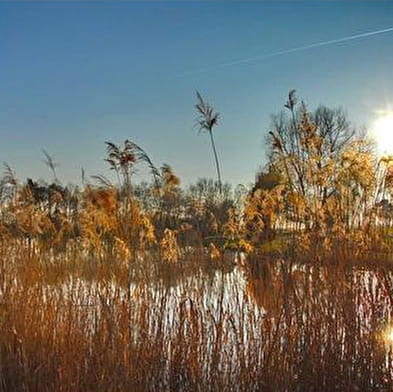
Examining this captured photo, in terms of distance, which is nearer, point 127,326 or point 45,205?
point 127,326

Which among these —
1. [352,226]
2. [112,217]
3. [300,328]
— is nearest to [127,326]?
[112,217]

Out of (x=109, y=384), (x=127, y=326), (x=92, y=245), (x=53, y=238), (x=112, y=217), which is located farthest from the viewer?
(x=53, y=238)

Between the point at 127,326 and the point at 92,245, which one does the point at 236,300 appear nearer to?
the point at 127,326

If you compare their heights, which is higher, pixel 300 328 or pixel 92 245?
pixel 92 245

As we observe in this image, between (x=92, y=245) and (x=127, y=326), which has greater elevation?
(x=92, y=245)

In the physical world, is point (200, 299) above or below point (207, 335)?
above

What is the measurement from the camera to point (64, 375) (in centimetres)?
342

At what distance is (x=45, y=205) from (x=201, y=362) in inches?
96.0

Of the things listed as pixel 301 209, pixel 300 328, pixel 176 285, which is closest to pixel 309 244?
pixel 301 209

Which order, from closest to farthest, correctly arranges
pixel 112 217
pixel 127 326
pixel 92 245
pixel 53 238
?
pixel 127 326, pixel 112 217, pixel 92 245, pixel 53 238

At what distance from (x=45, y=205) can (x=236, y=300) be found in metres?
2.29

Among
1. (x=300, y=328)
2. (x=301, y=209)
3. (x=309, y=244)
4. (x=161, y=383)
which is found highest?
(x=301, y=209)

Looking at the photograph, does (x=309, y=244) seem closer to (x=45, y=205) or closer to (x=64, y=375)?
(x=64, y=375)

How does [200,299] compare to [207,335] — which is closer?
[207,335]
